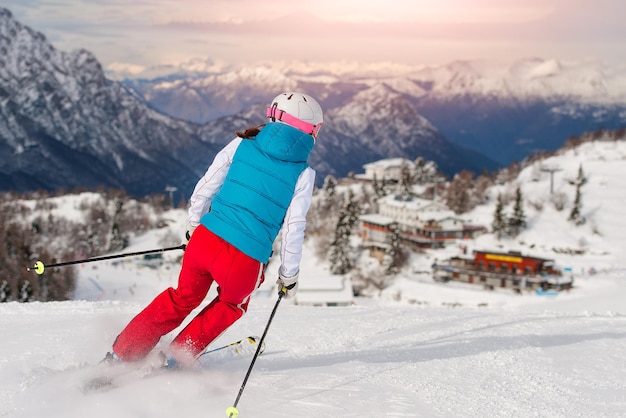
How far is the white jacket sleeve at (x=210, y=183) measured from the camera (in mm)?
4777

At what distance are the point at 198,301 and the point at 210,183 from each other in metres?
0.98

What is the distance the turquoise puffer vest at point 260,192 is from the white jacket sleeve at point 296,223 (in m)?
0.05

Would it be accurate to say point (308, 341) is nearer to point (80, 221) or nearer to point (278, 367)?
point (278, 367)

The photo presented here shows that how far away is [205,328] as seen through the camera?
15.2ft

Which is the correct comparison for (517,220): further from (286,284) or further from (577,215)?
(286,284)

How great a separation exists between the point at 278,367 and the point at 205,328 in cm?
102

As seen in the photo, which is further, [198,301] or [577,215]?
[577,215]

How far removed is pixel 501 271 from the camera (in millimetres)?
49094

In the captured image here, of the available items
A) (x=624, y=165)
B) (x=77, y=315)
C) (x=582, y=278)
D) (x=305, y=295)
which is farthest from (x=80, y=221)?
(x=77, y=315)

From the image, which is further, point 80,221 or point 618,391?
point 80,221

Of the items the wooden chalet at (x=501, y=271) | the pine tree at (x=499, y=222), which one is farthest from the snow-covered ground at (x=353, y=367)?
the pine tree at (x=499, y=222)

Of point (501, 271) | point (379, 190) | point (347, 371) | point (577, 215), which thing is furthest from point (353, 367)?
point (379, 190)

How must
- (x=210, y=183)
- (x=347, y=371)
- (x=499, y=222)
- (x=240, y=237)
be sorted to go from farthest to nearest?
(x=499, y=222) → (x=347, y=371) → (x=210, y=183) → (x=240, y=237)

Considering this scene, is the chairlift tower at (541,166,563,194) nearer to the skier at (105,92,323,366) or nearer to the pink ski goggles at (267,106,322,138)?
the pink ski goggles at (267,106,322,138)
